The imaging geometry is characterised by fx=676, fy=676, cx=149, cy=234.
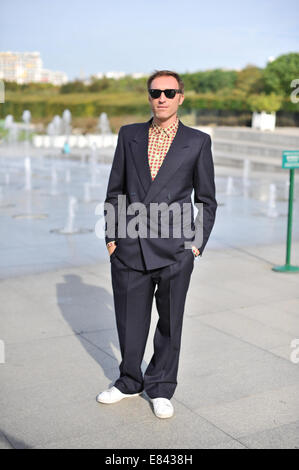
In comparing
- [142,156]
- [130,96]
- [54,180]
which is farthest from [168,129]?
[130,96]

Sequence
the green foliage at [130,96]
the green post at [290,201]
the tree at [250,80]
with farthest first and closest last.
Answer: the tree at [250,80]
the green foliage at [130,96]
the green post at [290,201]

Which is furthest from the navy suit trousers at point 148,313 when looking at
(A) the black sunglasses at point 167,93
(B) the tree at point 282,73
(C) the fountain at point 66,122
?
(B) the tree at point 282,73

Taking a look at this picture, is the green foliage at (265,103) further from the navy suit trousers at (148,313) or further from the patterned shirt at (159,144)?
the navy suit trousers at (148,313)

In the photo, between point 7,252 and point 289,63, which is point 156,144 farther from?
point 289,63

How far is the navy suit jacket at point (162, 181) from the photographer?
3.83 meters

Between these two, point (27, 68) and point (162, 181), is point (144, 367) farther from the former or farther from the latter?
point (27, 68)

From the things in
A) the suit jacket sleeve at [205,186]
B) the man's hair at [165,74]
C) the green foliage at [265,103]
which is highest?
the green foliage at [265,103]

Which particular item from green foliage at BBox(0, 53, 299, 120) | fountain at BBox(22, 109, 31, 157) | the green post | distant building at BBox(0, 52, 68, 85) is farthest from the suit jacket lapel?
distant building at BBox(0, 52, 68, 85)

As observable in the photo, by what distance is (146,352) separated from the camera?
505cm

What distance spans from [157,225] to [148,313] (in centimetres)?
55

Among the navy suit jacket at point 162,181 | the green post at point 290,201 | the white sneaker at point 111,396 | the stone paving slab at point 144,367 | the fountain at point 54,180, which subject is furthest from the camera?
the fountain at point 54,180

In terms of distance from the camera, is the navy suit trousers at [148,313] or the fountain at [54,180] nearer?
the navy suit trousers at [148,313]

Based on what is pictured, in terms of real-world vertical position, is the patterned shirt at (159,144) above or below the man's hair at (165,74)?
below
